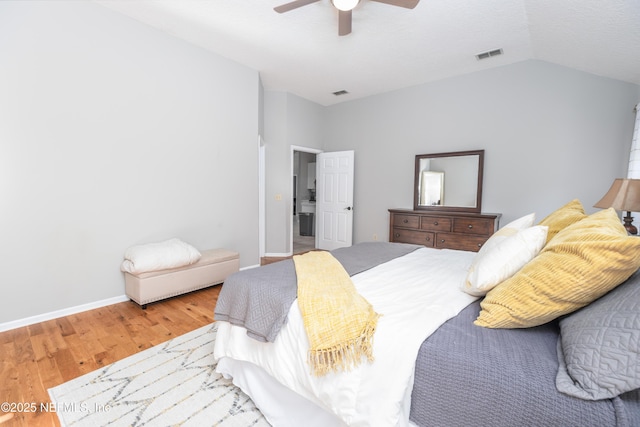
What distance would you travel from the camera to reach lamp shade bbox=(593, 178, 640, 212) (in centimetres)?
206

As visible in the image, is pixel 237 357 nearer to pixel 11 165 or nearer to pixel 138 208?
pixel 138 208

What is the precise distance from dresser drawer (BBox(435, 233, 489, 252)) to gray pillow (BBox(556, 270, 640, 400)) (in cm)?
303

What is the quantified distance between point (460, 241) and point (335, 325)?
327cm

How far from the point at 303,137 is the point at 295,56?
5.96ft

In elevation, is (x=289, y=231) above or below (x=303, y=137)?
below

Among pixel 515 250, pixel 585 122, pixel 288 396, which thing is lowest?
pixel 288 396

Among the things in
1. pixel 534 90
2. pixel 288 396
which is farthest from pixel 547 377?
pixel 534 90

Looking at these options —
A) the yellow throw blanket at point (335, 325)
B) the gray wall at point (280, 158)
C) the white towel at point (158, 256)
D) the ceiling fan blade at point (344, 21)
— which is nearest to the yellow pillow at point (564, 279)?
the yellow throw blanket at point (335, 325)

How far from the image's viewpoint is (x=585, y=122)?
10.9 feet

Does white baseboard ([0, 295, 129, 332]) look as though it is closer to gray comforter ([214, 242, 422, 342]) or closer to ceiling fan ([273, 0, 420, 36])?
gray comforter ([214, 242, 422, 342])

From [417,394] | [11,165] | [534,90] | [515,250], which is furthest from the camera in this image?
[534,90]

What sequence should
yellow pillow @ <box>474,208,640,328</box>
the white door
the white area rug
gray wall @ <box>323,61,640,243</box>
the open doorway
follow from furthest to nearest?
the open doorway < the white door < gray wall @ <box>323,61,640,243</box> < the white area rug < yellow pillow @ <box>474,208,640,328</box>

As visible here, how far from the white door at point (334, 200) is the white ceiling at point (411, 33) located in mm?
1734

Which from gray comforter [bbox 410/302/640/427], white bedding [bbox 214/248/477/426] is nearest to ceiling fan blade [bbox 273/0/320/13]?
white bedding [bbox 214/248/477/426]
